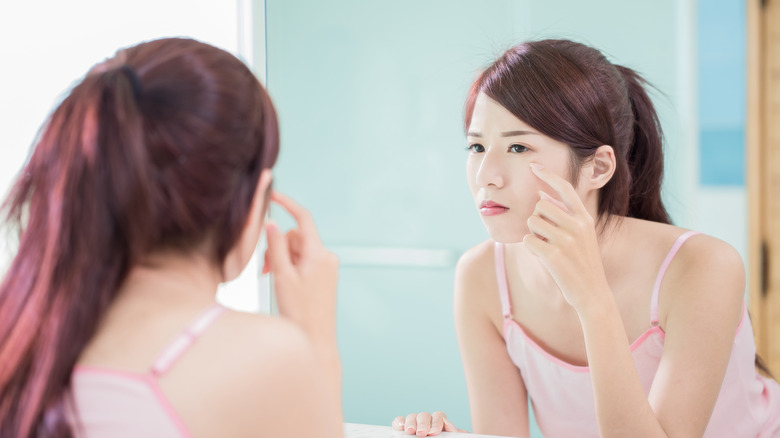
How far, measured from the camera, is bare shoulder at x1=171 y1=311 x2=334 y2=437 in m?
0.45

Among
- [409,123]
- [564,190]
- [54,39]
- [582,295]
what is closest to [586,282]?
[582,295]

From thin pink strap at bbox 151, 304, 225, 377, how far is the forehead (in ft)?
1.86

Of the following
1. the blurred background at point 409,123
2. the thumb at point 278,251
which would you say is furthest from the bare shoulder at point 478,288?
the thumb at point 278,251

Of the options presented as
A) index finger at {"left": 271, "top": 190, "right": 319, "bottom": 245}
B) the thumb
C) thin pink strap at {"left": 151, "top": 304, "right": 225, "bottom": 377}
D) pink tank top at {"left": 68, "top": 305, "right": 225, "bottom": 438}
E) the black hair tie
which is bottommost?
Answer: pink tank top at {"left": 68, "top": 305, "right": 225, "bottom": 438}

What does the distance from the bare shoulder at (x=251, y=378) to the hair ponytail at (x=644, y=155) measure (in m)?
0.74

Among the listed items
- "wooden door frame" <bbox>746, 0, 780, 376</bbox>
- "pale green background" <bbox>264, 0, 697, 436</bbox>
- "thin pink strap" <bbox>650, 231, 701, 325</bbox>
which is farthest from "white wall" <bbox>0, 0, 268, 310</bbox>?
"wooden door frame" <bbox>746, 0, 780, 376</bbox>

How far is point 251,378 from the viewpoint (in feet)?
1.52

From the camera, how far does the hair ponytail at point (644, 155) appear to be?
1066 mm

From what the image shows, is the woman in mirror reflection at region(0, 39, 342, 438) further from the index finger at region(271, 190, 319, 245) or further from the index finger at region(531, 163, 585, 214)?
the index finger at region(531, 163, 585, 214)

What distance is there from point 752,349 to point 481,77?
57 cm

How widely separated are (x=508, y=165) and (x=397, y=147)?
0.77 meters

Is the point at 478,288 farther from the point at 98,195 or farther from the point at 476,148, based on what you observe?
the point at 98,195

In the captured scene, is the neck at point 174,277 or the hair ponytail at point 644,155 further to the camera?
the hair ponytail at point 644,155

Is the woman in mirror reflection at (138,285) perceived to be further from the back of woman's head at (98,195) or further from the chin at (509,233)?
the chin at (509,233)
